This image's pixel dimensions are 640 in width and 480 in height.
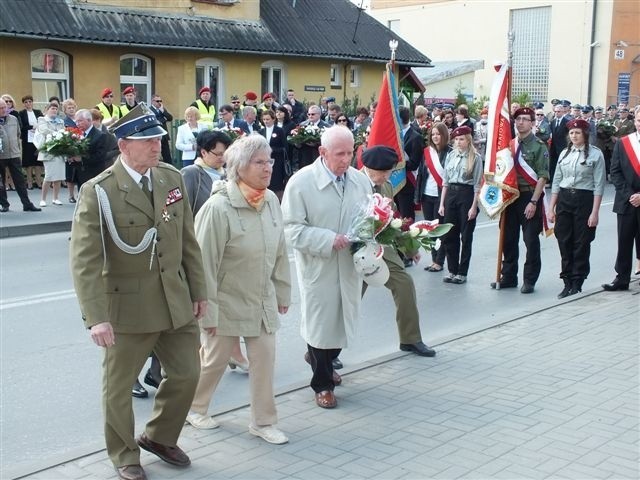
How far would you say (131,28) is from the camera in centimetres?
2297

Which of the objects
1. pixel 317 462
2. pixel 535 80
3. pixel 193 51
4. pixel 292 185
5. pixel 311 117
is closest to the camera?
pixel 317 462

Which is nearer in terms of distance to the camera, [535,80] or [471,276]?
[471,276]

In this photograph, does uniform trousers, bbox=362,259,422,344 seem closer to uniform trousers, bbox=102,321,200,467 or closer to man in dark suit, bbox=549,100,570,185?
uniform trousers, bbox=102,321,200,467

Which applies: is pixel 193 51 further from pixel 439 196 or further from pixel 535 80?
pixel 535 80

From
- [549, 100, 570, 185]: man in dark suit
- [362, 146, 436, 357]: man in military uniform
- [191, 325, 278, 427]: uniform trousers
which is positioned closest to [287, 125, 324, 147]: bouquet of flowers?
[549, 100, 570, 185]: man in dark suit

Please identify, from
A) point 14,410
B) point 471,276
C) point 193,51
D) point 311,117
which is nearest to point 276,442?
point 14,410

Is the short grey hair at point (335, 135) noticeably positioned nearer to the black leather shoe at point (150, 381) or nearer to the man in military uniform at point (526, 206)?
the black leather shoe at point (150, 381)

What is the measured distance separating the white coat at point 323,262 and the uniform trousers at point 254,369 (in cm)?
64

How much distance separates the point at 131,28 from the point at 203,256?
1899cm

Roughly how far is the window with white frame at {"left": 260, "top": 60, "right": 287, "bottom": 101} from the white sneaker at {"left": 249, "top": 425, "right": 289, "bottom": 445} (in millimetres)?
22994

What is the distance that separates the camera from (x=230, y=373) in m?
7.30

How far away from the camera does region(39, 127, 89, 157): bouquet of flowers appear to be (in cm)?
1509

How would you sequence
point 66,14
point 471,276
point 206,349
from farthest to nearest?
point 66,14 < point 471,276 < point 206,349

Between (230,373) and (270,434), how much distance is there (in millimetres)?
1968
